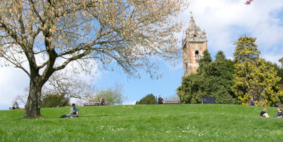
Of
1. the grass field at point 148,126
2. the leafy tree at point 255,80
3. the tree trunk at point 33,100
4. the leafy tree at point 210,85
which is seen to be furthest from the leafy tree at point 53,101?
the leafy tree at point 255,80

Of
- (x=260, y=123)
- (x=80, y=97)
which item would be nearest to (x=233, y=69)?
(x=80, y=97)

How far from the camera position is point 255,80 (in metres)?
47.7

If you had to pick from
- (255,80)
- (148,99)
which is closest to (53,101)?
(148,99)

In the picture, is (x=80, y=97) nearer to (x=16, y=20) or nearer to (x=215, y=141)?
(x=16, y=20)

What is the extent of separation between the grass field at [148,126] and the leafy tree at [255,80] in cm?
2038

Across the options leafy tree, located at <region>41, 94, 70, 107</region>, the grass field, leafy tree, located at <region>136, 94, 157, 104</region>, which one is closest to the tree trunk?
the grass field

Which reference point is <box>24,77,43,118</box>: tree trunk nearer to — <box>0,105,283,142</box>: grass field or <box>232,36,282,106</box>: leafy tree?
<box>0,105,283,142</box>: grass field

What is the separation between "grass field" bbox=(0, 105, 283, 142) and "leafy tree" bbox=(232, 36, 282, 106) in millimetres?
20377

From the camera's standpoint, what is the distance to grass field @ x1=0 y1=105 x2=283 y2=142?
779cm

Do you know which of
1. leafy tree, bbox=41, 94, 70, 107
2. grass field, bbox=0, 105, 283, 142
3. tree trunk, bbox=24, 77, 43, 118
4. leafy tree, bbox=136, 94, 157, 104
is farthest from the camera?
leafy tree, bbox=136, 94, 157, 104

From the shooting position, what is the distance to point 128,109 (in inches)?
1064

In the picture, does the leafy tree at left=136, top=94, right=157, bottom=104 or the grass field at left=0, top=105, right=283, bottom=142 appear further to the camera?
the leafy tree at left=136, top=94, right=157, bottom=104

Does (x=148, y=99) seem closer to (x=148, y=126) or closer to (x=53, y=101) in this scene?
(x=53, y=101)

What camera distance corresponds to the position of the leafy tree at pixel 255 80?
153 ft
